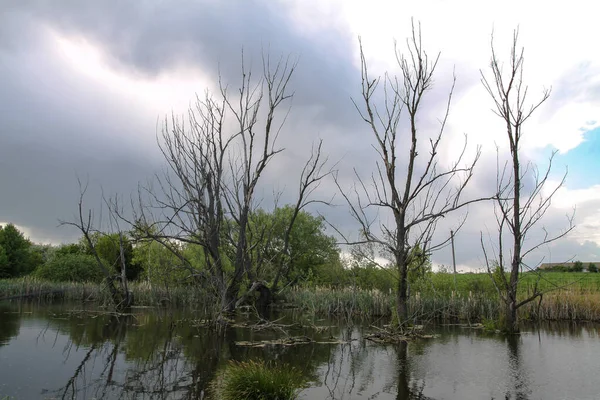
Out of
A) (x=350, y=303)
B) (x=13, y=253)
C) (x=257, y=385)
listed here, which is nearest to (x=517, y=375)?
(x=257, y=385)

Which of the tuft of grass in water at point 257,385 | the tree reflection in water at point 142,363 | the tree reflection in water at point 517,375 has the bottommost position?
the tree reflection in water at point 517,375

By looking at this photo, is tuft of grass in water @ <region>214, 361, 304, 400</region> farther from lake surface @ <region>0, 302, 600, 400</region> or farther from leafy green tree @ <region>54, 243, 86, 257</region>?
leafy green tree @ <region>54, 243, 86, 257</region>

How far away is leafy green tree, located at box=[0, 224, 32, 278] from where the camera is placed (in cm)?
4022

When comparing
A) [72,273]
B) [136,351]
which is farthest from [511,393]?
[72,273]

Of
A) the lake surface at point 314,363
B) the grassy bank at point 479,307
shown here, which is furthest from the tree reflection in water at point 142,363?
the grassy bank at point 479,307

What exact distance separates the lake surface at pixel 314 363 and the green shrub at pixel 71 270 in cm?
1791

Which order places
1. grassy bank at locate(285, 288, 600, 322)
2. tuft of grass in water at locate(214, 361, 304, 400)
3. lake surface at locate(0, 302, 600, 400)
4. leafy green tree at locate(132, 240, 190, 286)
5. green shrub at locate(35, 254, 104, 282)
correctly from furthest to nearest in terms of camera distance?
green shrub at locate(35, 254, 104, 282) < leafy green tree at locate(132, 240, 190, 286) < grassy bank at locate(285, 288, 600, 322) < lake surface at locate(0, 302, 600, 400) < tuft of grass in water at locate(214, 361, 304, 400)

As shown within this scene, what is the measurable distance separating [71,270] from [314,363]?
27.6m

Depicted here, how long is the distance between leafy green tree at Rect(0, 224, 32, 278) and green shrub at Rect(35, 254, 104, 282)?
34.5ft

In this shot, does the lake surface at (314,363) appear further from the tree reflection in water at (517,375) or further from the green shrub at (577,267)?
the green shrub at (577,267)

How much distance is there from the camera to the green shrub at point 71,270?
31.6 metres

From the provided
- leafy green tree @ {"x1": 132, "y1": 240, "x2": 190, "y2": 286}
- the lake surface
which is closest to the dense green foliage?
leafy green tree @ {"x1": 132, "y1": 240, "x2": 190, "y2": 286}

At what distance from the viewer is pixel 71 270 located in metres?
31.8

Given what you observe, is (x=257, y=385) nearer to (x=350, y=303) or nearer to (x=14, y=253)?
(x=350, y=303)
